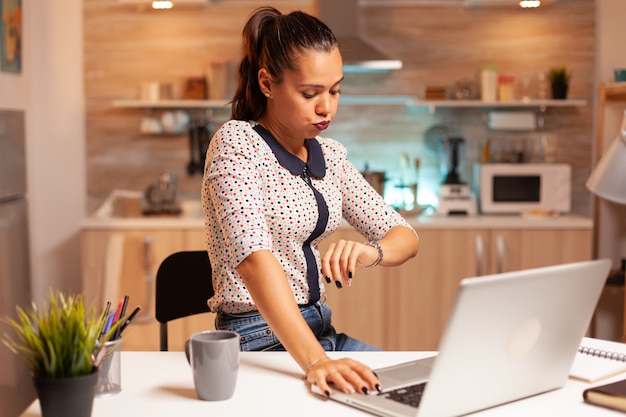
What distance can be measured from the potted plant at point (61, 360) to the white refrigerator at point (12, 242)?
2.08 metres

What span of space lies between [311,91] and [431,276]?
214 cm

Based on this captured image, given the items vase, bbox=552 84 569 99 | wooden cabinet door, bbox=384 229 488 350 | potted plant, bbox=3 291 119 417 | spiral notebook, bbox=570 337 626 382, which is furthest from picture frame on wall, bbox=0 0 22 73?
spiral notebook, bbox=570 337 626 382

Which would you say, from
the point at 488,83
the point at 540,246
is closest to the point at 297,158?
the point at 540,246

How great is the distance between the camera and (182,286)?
6.51 feet

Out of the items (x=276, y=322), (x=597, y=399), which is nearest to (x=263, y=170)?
(x=276, y=322)

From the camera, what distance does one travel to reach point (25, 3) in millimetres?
3770

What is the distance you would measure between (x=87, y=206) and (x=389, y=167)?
5.17 ft

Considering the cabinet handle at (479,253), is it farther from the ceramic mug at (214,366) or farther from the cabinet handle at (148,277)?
the ceramic mug at (214,366)

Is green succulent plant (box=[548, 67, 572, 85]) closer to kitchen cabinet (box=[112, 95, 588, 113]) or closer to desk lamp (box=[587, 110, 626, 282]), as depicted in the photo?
kitchen cabinet (box=[112, 95, 588, 113])

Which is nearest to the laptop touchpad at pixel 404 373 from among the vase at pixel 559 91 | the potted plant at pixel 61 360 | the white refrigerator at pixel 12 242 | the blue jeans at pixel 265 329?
the blue jeans at pixel 265 329

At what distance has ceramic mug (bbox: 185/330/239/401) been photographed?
1.28 m

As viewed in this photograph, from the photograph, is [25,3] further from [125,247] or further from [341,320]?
[341,320]

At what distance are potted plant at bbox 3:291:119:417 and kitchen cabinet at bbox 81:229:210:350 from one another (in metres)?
2.45

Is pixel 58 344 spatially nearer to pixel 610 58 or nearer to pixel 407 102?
pixel 407 102
